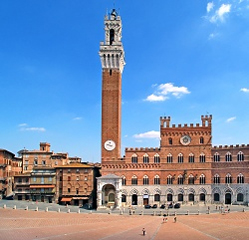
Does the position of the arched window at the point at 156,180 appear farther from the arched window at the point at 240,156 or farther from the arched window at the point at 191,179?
the arched window at the point at 240,156

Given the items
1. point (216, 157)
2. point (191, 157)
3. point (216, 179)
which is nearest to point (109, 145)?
point (191, 157)

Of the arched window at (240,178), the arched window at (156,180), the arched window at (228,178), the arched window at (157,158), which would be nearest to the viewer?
the arched window at (240,178)

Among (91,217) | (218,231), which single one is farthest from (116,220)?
(218,231)

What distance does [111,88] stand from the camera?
255 feet

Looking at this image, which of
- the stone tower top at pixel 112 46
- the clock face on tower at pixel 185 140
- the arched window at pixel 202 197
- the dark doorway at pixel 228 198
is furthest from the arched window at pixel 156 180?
the stone tower top at pixel 112 46

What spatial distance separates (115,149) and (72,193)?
13.1 meters

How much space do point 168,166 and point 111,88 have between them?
808 inches

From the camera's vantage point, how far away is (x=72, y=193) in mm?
76562

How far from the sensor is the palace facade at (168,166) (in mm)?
72375

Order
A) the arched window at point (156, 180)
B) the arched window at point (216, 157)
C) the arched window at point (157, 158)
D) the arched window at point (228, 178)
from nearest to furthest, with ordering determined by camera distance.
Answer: the arched window at point (228, 178), the arched window at point (216, 157), the arched window at point (156, 180), the arched window at point (157, 158)

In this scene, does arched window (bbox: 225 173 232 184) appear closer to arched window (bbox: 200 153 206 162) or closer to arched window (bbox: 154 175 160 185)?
arched window (bbox: 200 153 206 162)

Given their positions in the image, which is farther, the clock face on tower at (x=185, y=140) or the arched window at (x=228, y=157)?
the clock face on tower at (x=185, y=140)

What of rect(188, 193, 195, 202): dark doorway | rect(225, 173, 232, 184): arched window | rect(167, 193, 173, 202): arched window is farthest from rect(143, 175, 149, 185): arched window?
rect(225, 173, 232, 184): arched window

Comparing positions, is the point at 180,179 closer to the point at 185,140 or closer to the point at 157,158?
the point at 157,158
